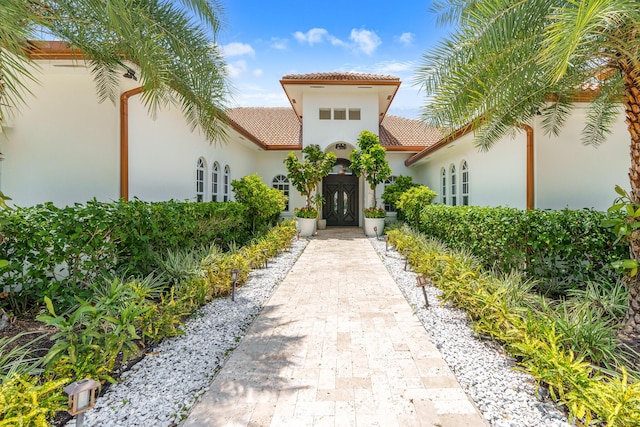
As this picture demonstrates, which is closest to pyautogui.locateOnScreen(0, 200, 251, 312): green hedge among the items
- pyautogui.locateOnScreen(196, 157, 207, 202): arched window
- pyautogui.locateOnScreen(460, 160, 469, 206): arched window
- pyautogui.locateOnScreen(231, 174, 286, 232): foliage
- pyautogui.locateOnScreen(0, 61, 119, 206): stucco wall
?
pyautogui.locateOnScreen(0, 61, 119, 206): stucco wall

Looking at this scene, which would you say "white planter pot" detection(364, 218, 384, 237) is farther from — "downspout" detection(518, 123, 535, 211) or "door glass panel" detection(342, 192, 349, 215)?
"downspout" detection(518, 123, 535, 211)

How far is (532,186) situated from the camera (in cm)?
777

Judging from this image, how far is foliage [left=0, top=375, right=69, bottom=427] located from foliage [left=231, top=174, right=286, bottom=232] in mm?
9776

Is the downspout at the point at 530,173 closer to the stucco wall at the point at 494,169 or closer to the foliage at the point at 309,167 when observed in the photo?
the stucco wall at the point at 494,169

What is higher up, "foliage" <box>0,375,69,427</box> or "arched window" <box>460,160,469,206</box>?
"arched window" <box>460,160,469,206</box>

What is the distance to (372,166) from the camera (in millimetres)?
14258

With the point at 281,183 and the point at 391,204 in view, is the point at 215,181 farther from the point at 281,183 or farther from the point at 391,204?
the point at 391,204

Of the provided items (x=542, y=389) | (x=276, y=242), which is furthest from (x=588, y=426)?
(x=276, y=242)

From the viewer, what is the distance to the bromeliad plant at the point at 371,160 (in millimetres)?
14297

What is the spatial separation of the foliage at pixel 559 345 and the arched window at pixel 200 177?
337 inches

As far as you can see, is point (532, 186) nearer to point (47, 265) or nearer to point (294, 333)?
point (294, 333)

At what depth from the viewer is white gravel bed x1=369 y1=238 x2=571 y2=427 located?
271cm

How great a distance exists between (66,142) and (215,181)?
18.0ft

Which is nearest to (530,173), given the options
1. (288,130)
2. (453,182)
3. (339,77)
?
(453,182)
